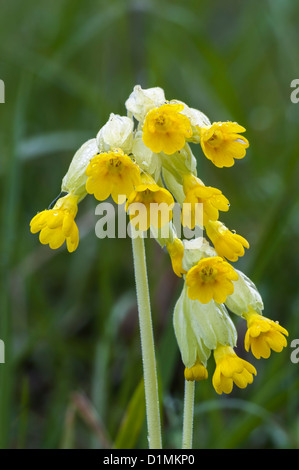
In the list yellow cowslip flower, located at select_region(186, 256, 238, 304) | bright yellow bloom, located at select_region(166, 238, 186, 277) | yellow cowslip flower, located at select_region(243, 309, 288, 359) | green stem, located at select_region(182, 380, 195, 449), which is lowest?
green stem, located at select_region(182, 380, 195, 449)

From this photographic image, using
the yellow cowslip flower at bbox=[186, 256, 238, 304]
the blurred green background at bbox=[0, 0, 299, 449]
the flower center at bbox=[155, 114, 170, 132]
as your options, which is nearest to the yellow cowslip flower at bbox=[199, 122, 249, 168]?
the flower center at bbox=[155, 114, 170, 132]

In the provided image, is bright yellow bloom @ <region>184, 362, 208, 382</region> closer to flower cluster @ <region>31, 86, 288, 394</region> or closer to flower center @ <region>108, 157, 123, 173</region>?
flower cluster @ <region>31, 86, 288, 394</region>

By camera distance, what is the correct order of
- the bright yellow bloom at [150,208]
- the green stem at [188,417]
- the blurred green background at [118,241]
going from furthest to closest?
the blurred green background at [118,241], the green stem at [188,417], the bright yellow bloom at [150,208]

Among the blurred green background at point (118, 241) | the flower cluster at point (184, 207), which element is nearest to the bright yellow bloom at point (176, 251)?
the flower cluster at point (184, 207)

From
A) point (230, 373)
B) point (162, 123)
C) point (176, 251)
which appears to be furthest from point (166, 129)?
point (230, 373)

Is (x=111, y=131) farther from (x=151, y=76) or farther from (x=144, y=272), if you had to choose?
(x=151, y=76)

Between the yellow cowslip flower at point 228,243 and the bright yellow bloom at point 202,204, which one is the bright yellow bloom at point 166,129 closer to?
the bright yellow bloom at point 202,204

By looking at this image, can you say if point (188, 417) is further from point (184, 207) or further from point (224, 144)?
point (224, 144)
